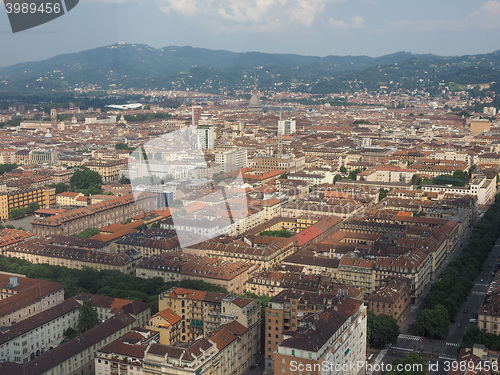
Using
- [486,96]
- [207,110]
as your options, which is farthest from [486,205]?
[486,96]

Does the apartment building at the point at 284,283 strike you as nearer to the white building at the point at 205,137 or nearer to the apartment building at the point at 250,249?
the apartment building at the point at 250,249

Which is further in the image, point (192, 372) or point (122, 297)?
point (122, 297)

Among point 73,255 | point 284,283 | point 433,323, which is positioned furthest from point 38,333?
point 433,323

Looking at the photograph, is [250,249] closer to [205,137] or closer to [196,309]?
[196,309]

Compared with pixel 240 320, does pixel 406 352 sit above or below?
below

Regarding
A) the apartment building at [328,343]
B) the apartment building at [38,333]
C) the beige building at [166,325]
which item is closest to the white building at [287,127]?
the apartment building at [38,333]

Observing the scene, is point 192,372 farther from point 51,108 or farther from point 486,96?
point 486,96
